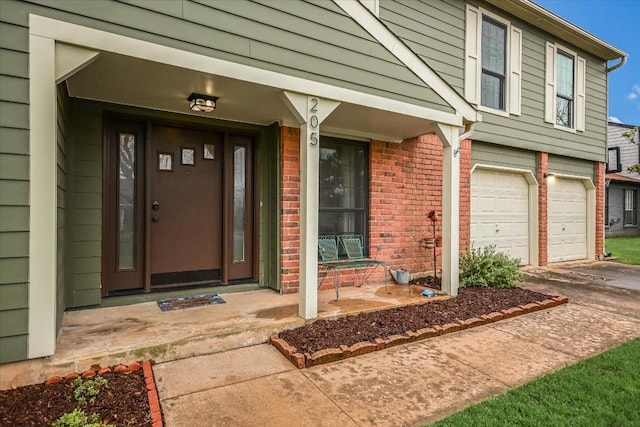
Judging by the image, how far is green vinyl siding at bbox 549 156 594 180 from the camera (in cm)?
789

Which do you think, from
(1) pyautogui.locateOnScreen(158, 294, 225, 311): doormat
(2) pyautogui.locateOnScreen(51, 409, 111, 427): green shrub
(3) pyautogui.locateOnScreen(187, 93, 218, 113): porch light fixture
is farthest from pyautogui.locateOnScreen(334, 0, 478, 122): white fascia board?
(2) pyautogui.locateOnScreen(51, 409, 111, 427): green shrub

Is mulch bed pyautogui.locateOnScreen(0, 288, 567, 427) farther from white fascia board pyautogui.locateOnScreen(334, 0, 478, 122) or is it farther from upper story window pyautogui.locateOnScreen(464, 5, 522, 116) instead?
upper story window pyautogui.locateOnScreen(464, 5, 522, 116)

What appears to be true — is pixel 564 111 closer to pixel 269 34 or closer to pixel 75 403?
pixel 269 34

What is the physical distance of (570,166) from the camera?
27.0 ft

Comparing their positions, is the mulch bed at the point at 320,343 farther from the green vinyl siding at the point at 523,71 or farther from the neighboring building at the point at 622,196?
the neighboring building at the point at 622,196

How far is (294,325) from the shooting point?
3.44m

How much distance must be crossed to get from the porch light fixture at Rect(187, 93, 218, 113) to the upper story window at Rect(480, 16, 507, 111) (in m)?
5.05

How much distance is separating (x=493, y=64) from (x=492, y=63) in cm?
3

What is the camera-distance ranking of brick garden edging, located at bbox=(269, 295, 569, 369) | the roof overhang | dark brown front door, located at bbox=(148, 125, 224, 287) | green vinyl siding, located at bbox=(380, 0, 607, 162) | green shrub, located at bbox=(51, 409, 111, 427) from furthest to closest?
1. the roof overhang
2. green vinyl siding, located at bbox=(380, 0, 607, 162)
3. dark brown front door, located at bbox=(148, 125, 224, 287)
4. brick garden edging, located at bbox=(269, 295, 569, 369)
5. green shrub, located at bbox=(51, 409, 111, 427)

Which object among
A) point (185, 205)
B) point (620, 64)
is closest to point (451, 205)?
point (185, 205)

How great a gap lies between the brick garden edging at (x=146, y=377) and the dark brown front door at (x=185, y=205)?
159cm

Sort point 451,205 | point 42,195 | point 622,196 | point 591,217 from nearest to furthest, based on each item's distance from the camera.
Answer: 1. point 42,195
2. point 451,205
3. point 591,217
4. point 622,196

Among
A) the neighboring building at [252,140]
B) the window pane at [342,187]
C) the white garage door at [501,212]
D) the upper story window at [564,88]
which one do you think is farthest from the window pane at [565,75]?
the window pane at [342,187]

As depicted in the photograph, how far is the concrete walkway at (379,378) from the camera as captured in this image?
2.21 m
